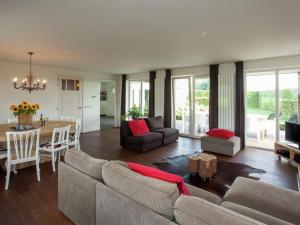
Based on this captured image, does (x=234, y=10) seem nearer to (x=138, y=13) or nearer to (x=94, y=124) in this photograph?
(x=138, y=13)

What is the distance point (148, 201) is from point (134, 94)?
7791 millimetres

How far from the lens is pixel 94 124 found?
822 centimetres

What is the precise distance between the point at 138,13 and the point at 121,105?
6815 millimetres

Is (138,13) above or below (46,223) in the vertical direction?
above

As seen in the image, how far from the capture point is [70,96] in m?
7.31

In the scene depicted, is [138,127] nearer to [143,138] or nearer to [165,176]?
[143,138]

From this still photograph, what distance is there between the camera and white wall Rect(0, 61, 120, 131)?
19.0 ft

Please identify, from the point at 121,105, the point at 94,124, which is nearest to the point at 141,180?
the point at 94,124

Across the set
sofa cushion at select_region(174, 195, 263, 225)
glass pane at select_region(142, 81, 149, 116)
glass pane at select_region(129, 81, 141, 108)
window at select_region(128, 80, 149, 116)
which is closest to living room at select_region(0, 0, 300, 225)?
sofa cushion at select_region(174, 195, 263, 225)

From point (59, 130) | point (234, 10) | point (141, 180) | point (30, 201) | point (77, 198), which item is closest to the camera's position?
point (141, 180)

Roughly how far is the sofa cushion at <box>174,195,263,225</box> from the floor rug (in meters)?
1.94

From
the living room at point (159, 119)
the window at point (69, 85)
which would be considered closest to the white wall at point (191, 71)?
A: the living room at point (159, 119)

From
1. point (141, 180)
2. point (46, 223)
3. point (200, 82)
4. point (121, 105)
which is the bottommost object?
point (46, 223)

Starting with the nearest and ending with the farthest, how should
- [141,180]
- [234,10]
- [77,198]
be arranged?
[141,180]
[77,198]
[234,10]
